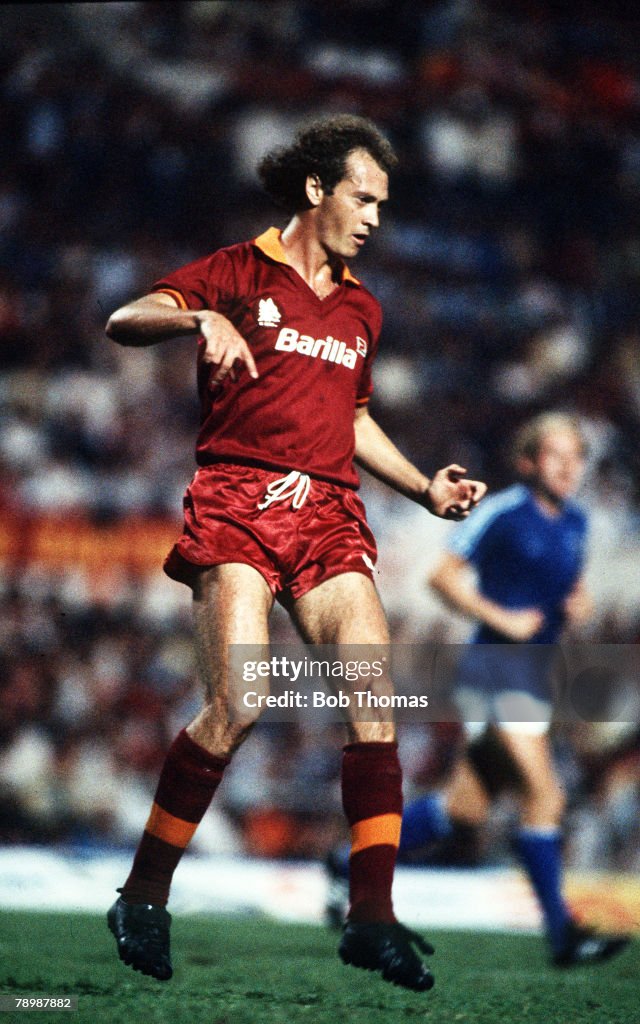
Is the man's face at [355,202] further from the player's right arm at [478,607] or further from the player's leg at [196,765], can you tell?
the player's right arm at [478,607]

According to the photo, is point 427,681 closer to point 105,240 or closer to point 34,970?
point 34,970

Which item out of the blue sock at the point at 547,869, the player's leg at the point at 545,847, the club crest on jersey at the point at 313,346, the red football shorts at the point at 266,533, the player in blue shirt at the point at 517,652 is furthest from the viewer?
the player in blue shirt at the point at 517,652

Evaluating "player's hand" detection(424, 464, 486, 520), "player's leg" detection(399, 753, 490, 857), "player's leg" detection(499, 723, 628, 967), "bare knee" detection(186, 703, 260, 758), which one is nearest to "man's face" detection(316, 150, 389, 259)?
"player's hand" detection(424, 464, 486, 520)

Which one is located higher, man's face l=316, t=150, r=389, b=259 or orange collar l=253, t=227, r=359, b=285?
man's face l=316, t=150, r=389, b=259

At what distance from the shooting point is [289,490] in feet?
8.04

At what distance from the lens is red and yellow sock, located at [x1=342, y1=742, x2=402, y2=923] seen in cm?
225

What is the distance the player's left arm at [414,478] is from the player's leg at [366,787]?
0.25 m

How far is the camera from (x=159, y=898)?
234 cm

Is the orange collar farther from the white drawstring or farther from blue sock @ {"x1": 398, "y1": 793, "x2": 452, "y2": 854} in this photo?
blue sock @ {"x1": 398, "y1": 793, "x2": 452, "y2": 854}

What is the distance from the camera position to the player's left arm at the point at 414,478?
253 cm

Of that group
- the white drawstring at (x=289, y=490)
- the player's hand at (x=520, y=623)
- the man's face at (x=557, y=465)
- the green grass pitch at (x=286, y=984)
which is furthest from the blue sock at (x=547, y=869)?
the white drawstring at (x=289, y=490)

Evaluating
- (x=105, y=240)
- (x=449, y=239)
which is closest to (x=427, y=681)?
(x=449, y=239)

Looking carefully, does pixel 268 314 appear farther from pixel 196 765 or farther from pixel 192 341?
pixel 192 341

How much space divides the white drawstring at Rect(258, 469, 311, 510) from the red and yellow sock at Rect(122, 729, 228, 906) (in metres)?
0.48
